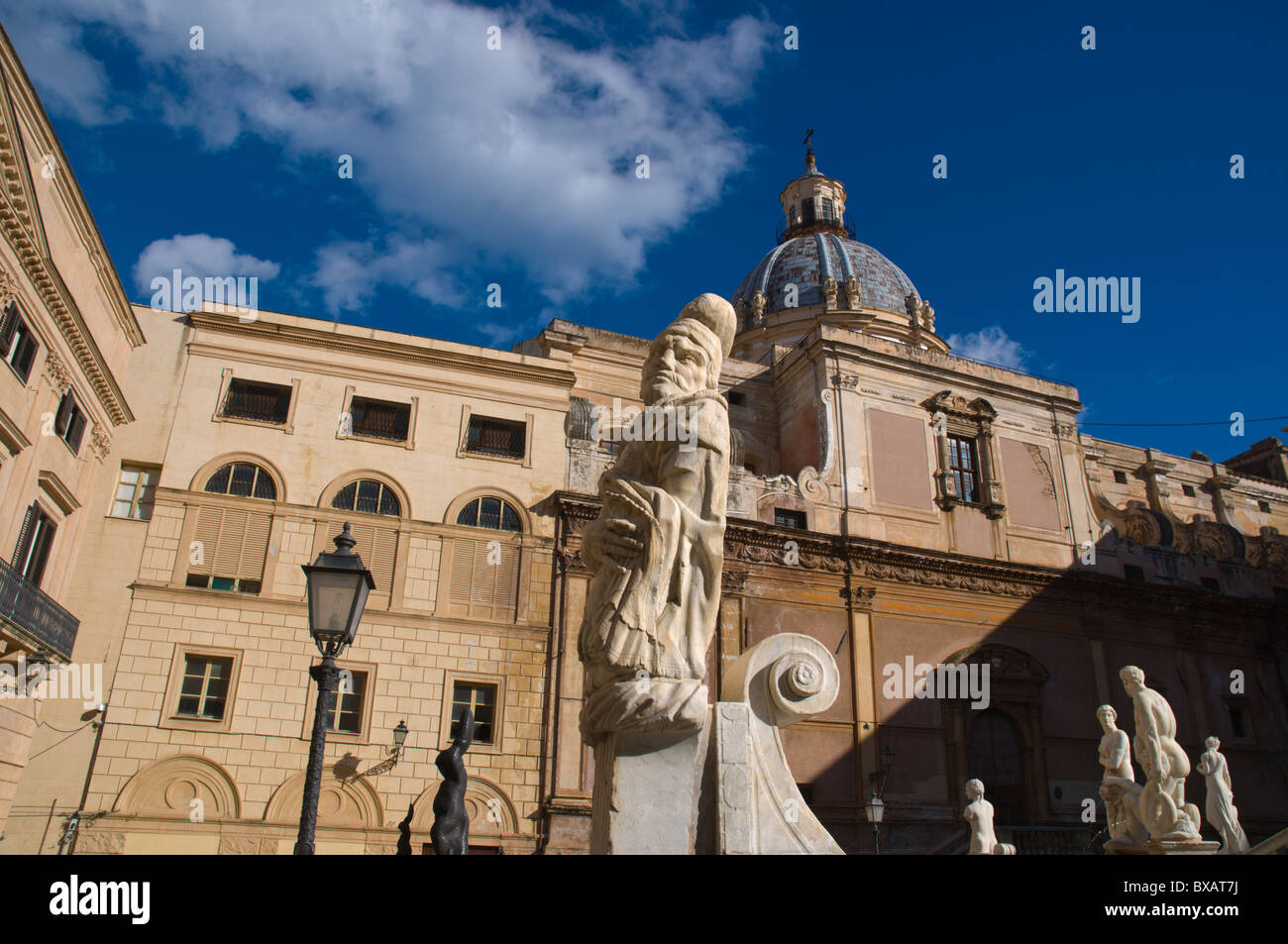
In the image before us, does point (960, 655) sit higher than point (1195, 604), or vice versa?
point (1195, 604)

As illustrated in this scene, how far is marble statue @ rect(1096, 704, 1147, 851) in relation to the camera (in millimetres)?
11367

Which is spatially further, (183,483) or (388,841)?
(183,483)

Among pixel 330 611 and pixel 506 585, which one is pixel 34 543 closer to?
pixel 506 585

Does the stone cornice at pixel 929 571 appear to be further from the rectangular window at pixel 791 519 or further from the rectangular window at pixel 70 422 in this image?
the rectangular window at pixel 70 422

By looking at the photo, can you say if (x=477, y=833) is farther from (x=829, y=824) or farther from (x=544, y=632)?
(x=829, y=824)

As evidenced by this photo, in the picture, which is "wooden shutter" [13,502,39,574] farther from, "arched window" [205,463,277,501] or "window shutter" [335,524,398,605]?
"window shutter" [335,524,398,605]

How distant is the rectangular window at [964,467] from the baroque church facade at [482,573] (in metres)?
0.10

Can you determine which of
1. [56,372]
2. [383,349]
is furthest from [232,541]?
[383,349]

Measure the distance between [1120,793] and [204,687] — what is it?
53.2 ft

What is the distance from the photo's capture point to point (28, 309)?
1587 centimetres

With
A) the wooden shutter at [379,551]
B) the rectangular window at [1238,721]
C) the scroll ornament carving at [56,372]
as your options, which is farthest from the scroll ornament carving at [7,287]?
the rectangular window at [1238,721]

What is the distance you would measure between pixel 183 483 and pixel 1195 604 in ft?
91.4

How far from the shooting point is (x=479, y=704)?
20609 millimetres
